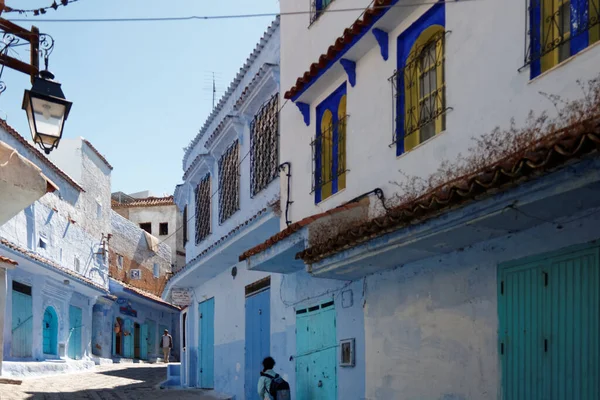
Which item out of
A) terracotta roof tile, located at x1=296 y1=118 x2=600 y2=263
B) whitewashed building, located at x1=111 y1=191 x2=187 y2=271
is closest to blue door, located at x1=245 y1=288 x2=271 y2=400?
terracotta roof tile, located at x1=296 y1=118 x2=600 y2=263

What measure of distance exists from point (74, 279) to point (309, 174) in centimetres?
1737

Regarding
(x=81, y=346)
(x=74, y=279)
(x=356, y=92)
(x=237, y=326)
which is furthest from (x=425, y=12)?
(x=81, y=346)

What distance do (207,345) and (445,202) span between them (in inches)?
538

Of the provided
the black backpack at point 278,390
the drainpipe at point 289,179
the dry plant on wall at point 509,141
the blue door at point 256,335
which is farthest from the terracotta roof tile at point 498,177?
the blue door at point 256,335

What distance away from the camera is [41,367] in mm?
24188

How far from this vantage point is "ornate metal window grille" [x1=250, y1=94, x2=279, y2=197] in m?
14.1

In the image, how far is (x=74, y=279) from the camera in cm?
2706

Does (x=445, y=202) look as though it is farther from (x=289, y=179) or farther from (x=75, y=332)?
(x=75, y=332)

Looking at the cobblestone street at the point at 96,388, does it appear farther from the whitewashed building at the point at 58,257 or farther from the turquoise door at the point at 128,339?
the turquoise door at the point at 128,339

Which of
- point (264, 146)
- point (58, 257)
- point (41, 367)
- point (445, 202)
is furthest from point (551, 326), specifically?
point (58, 257)

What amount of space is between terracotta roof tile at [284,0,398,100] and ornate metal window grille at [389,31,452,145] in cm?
69

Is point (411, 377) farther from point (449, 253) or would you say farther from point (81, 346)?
point (81, 346)

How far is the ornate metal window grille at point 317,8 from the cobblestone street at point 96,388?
9087 millimetres

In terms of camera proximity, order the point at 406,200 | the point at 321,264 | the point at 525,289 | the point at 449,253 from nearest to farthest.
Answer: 1. the point at 525,289
2. the point at 449,253
3. the point at 406,200
4. the point at 321,264
